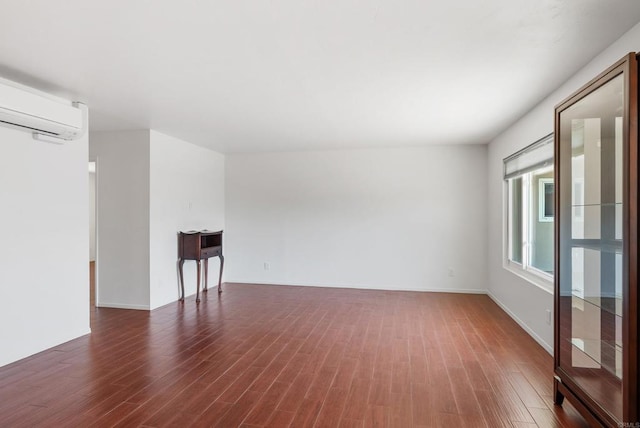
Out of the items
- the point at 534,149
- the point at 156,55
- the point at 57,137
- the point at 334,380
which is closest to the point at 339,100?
the point at 156,55

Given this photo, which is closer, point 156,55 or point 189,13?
point 189,13

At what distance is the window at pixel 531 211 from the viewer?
359 centimetres

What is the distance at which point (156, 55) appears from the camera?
2.45 meters

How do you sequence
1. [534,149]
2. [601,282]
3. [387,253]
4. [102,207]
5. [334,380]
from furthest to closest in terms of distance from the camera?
[387,253]
[102,207]
[534,149]
[334,380]
[601,282]

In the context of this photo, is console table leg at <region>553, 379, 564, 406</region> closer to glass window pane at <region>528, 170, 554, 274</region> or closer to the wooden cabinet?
the wooden cabinet

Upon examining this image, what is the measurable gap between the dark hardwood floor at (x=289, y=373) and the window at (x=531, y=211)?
726mm

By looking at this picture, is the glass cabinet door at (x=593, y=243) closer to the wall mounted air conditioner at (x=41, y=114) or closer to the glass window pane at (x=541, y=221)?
the glass window pane at (x=541, y=221)

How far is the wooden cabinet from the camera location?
168 cm

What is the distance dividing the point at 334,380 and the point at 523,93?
2954mm

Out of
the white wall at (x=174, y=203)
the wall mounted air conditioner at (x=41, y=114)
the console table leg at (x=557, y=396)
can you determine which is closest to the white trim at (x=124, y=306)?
the white wall at (x=174, y=203)

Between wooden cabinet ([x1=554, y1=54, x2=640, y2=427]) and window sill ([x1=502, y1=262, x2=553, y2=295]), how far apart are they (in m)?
1.09

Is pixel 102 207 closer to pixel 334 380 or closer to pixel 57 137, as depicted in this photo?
pixel 57 137

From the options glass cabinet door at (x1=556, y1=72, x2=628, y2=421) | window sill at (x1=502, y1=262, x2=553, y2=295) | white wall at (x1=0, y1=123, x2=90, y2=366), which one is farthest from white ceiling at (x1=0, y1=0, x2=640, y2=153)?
window sill at (x1=502, y1=262, x2=553, y2=295)

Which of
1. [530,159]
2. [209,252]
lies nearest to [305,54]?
[530,159]
